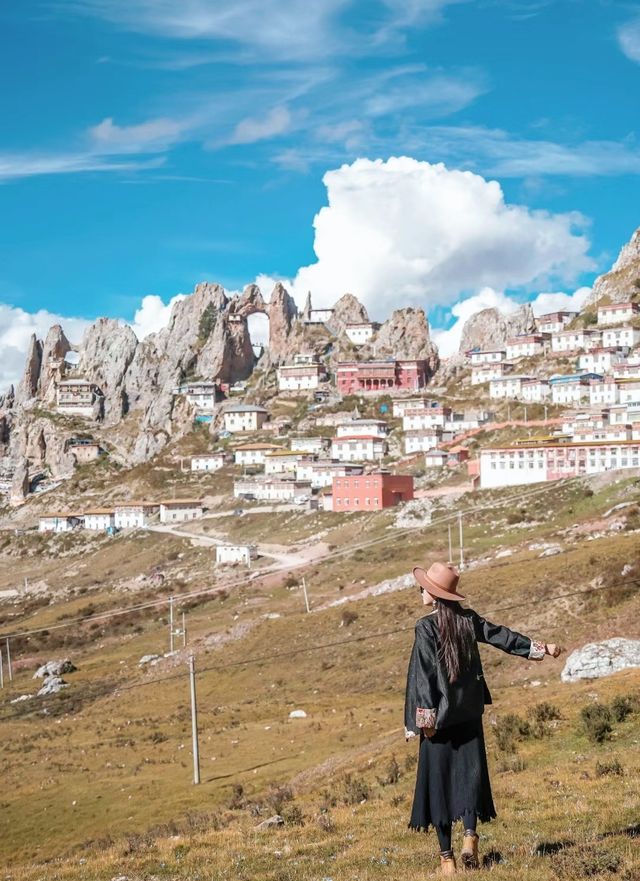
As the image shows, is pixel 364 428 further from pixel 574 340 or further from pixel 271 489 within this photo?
pixel 574 340

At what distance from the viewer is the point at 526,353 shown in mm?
188125

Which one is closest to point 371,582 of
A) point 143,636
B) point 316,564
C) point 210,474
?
point 316,564

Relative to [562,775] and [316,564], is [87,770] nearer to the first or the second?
[562,775]

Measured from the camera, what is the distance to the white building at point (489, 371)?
180 meters

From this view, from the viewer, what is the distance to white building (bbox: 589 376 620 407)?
144750 millimetres

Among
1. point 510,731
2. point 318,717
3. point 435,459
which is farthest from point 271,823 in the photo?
point 435,459

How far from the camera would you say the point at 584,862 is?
9.13 m

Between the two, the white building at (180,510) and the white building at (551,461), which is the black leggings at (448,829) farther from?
the white building at (180,510)

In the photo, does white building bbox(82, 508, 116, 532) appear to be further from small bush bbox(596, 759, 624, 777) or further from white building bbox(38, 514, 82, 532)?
small bush bbox(596, 759, 624, 777)

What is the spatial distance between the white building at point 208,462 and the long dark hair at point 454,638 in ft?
526

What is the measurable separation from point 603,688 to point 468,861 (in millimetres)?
17692

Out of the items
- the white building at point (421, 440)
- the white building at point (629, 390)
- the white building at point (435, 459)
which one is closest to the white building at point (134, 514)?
the white building at point (421, 440)

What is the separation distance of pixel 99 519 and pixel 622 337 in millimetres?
103331

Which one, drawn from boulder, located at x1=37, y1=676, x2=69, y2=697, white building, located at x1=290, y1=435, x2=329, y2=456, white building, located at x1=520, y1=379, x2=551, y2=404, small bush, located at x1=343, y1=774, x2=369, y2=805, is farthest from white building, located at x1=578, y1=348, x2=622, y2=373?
small bush, located at x1=343, y1=774, x2=369, y2=805
